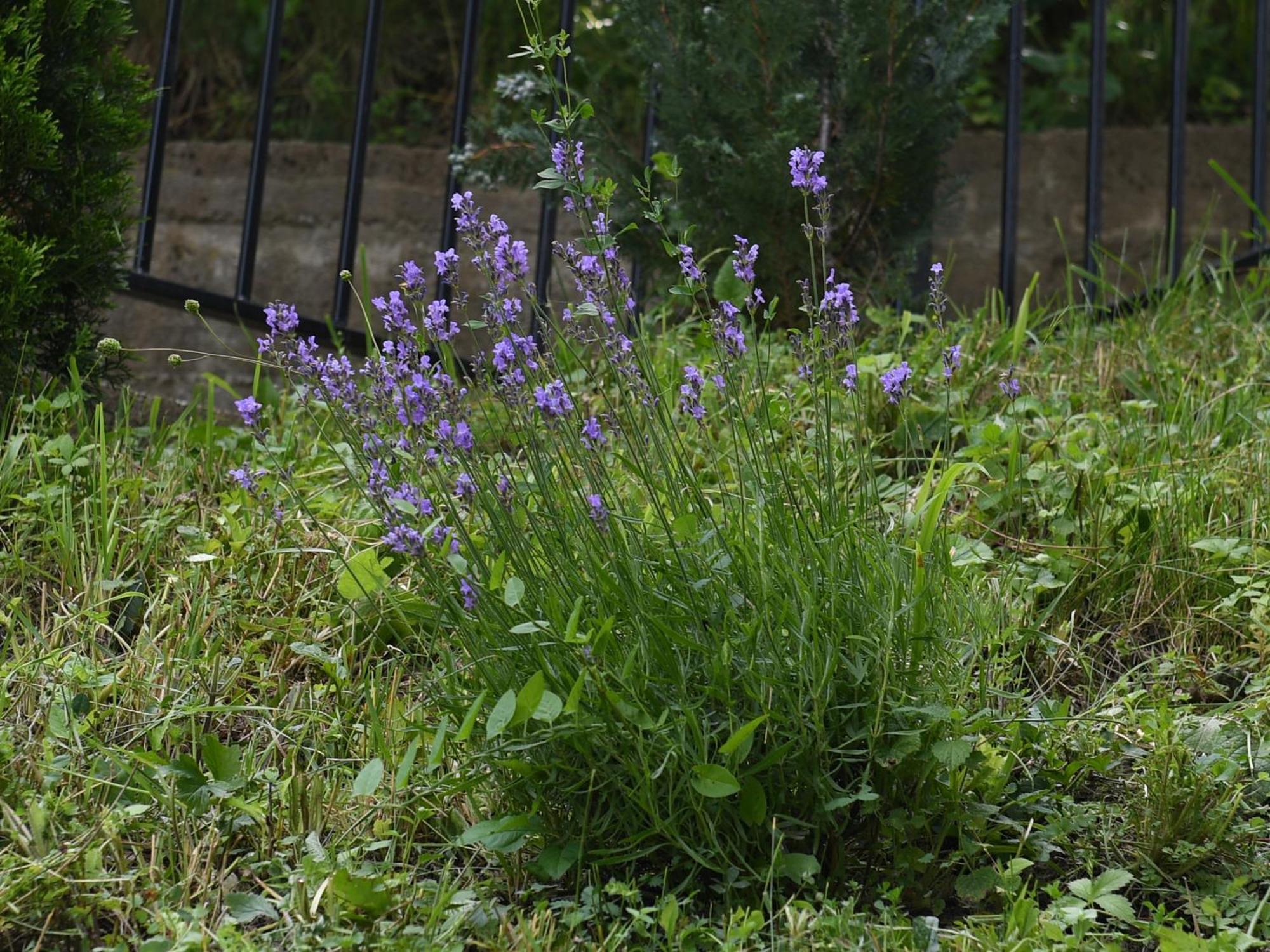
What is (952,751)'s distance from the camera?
5.72 feet

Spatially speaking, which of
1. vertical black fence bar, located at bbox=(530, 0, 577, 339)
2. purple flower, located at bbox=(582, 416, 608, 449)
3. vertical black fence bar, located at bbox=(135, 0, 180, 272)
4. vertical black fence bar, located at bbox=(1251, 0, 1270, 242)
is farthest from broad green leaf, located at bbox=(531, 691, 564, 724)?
vertical black fence bar, located at bbox=(1251, 0, 1270, 242)

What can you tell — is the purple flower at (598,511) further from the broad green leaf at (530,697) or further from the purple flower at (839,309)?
the purple flower at (839,309)

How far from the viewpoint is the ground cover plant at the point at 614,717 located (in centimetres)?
171

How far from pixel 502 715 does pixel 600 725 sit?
0.49ft

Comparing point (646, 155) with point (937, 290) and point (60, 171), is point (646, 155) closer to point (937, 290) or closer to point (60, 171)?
point (60, 171)

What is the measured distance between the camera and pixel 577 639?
5.25 ft

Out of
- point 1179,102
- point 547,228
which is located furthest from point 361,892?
point 1179,102

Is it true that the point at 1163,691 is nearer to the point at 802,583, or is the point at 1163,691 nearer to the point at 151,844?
the point at 802,583

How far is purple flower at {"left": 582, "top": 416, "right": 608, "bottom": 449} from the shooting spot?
1.86 m

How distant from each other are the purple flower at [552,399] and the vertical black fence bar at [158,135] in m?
1.97

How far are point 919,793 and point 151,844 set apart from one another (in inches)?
43.2

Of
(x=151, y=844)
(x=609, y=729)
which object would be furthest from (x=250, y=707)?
(x=609, y=729)

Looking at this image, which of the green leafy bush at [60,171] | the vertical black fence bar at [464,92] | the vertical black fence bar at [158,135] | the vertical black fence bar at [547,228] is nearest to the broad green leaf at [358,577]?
the green leafy bush at [60,171]

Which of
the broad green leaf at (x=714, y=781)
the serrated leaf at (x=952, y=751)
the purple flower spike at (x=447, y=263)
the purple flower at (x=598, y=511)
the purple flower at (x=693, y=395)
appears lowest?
the broad green leaf at (x=714, y=781)
